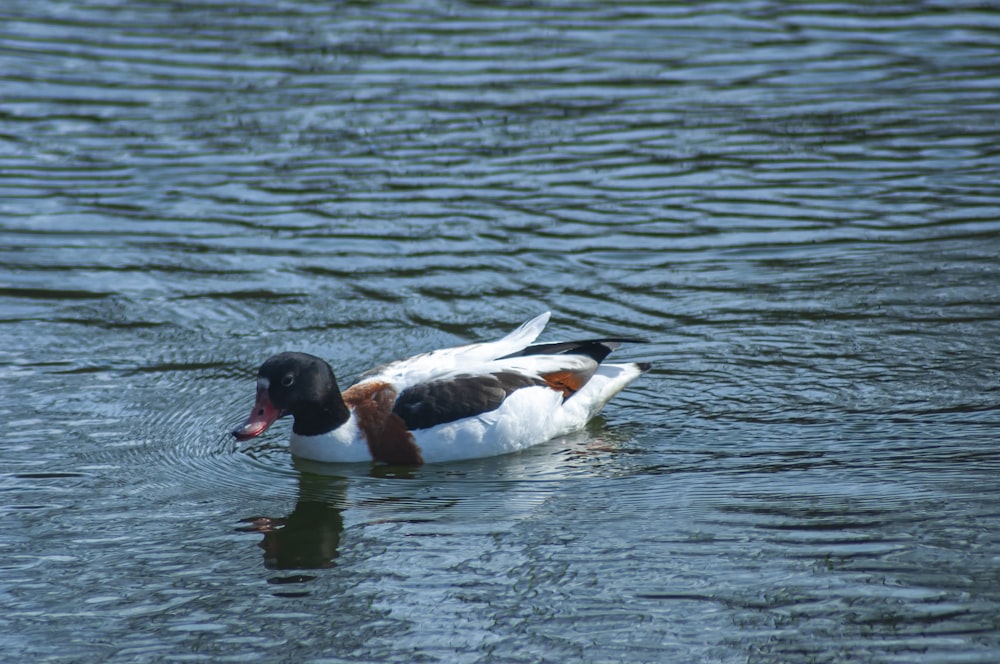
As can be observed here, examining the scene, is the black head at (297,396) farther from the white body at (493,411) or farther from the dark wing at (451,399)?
the dark wing at (451,399)

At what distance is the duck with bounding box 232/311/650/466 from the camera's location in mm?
8664

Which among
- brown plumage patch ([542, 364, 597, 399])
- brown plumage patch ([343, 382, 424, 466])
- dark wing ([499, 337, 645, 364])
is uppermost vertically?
dark wing ([499, 337, 645, 364])

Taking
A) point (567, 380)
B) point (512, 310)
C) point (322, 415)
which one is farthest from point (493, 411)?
point (512, 310)

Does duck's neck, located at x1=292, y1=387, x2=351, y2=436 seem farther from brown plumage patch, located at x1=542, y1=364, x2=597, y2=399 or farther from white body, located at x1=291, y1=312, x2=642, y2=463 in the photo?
brown plumage patch, located at x1=542, y1=364, x2=597, y2=399

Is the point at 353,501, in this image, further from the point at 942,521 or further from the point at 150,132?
the point at 150,132

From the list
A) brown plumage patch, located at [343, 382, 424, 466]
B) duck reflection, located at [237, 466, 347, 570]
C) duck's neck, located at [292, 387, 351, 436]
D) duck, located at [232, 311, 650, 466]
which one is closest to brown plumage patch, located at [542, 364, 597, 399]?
duck, located at [232, 311, 650, 466]

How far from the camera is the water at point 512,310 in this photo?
6.78 m

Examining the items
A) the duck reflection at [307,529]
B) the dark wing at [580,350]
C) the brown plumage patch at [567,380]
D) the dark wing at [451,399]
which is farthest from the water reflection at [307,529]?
the dark wing at [580,350]

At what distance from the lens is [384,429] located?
8.74 meters

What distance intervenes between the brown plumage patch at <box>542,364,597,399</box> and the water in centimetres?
31

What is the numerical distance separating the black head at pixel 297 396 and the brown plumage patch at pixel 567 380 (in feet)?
4.47

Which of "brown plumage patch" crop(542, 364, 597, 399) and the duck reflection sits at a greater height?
"brown plumage patch" crop(542, 364, 597, 399)

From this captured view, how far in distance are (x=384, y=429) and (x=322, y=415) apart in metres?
0.39

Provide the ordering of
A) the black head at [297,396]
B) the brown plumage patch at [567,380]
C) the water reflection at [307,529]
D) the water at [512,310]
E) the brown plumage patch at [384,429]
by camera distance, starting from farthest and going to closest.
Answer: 1. the brown plumage patch at [567,380]
2. the brown plumage patch at [384,429]
3. the black head at [297,396]
4. the water reflection at [307,529]
5. the water at [512,310]
